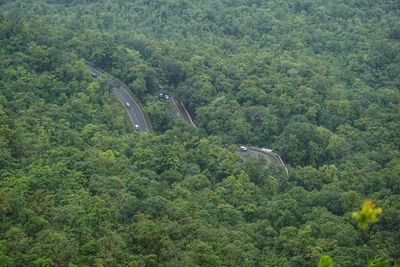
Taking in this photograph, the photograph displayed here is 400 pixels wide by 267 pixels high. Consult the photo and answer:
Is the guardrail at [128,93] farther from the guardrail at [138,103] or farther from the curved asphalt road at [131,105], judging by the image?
the curved asphalt road at [131,105]

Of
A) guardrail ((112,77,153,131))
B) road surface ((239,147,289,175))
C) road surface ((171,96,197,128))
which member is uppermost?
guardrail ((112,77,153,131))

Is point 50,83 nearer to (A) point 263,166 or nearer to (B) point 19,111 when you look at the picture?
(B) point 19,111

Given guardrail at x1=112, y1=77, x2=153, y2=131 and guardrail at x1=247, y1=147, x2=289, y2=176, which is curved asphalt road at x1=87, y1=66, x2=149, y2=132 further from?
guardrail at x1=247, y1=147, x2=289, y2=176

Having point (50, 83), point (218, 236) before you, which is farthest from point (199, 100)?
point (218, 236)

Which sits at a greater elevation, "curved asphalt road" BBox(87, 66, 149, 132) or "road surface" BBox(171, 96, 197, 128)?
"curved asphalt road" BBox(87, 66, 149, 132)

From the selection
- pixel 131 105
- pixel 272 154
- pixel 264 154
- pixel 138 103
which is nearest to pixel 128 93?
pixel 138 103

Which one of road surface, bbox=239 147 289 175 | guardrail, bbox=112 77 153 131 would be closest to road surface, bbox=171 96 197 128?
guardrail, bbox=112 77 153 131

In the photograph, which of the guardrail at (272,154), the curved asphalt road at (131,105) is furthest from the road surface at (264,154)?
the curved asphalt road at (131,105)
